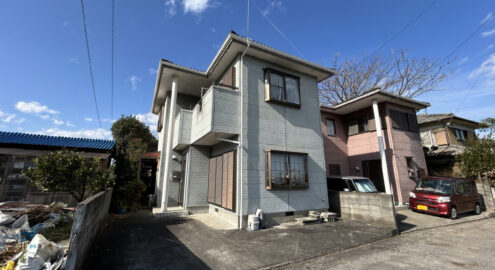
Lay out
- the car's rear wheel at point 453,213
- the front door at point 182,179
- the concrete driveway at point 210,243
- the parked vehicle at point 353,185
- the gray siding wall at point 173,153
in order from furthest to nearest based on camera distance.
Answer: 1. the gray siding wall at point 173,153
2. the front door at point 182,179
3. the parked vehicle at point 353,185
4. the car's rear wheel at point 453,213
5. the concrete driveway at point 210,243

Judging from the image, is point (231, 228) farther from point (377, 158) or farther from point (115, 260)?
point (377, 158)

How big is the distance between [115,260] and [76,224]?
155 centimetres

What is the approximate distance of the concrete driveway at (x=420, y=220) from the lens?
727 cm

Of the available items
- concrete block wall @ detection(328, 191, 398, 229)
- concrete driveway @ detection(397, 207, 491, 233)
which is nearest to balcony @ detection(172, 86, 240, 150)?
concrete block wall @ detection(328, 191, 398, 229)

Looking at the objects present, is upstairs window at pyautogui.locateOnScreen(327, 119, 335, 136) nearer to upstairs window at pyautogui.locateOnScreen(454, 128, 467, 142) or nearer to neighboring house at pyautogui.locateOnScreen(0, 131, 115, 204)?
upstairs window at pyautogui.locateOnScreen(454, 128, 467, 142)

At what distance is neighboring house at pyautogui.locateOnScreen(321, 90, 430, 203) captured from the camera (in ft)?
36.0

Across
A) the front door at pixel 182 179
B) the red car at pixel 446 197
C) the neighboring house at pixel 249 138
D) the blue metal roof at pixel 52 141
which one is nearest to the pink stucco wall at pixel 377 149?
the red car at pixel 446 197

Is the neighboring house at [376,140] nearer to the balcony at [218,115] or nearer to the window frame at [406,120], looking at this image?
the window frame at [406,120]

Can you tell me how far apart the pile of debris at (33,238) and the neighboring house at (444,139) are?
59.4 ft

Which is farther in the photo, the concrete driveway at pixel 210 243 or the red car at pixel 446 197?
the red car at pixel 446 197

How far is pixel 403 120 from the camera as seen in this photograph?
12.1m

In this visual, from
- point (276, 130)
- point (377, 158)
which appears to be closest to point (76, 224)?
point (276, 130)

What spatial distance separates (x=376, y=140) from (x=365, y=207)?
5789 millimetres

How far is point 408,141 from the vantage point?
11.8 metres
